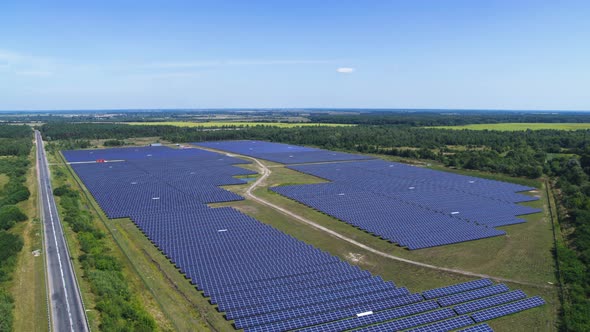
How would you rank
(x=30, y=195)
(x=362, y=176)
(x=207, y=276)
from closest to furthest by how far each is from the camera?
(x=207, y=276) < (x=30, y=195) < (x=362, y=176)

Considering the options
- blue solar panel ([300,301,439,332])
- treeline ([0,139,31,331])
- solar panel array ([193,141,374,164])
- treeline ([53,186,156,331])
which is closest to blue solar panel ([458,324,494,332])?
blue solar panel ([300,301,439,332])

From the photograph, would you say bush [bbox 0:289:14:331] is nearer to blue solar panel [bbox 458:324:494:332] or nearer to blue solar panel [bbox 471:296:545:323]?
blue solar panel [bbox 458:324:494:332]

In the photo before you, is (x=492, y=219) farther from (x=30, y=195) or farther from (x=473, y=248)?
(x=30, y=195)

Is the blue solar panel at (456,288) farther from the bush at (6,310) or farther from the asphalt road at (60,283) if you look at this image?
the bush at (6,310)

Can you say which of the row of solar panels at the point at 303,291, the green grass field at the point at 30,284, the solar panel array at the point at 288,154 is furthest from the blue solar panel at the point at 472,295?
the solar panel array at the point at 288,154

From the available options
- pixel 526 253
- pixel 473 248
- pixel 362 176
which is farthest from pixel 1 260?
pixel 362 176

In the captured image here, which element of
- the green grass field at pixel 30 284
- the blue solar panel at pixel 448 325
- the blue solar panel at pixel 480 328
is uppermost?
the green grass field at pixel 30 284
